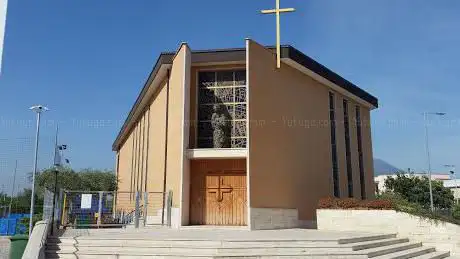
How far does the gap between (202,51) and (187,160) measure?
4537mm

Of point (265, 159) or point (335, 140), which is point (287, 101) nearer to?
point (265, 159)

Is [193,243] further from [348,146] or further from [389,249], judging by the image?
[348,146]

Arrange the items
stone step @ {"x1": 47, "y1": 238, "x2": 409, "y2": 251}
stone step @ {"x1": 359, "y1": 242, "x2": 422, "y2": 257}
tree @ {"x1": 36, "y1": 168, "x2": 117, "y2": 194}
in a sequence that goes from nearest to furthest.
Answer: stone step @ {"x1": 47, "y1": 238, "x2": 409, "y2": 251}
stone step @ {"x1": 359, "y1": 242, "x2": 422, "y2": 257}
tree @ {"x1": 36, "y1": 168, "x2": 117, "y2": 194}

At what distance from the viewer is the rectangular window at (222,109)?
17.0m

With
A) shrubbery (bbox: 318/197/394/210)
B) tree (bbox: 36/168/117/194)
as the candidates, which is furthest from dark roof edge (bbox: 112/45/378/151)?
tree (bbox: 36/168/117/194)

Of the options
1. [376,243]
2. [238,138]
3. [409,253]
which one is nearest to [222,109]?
[238,138]

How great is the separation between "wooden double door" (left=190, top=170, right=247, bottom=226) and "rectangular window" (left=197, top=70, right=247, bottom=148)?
4.13 ft

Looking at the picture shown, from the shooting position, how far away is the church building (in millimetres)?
16156

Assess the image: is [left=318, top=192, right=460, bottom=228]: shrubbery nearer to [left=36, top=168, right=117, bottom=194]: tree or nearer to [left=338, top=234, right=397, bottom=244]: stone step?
[left=338, top=234, right=397, bottom=244]: stone step

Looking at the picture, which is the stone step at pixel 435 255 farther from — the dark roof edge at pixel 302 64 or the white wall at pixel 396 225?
the dark roof edge at pixel 302 64

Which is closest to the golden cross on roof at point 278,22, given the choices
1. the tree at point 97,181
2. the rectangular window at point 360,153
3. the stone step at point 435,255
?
the stone step at point 435,255

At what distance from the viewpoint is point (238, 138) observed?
673 inches

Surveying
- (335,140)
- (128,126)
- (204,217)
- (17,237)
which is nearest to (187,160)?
(204,217)

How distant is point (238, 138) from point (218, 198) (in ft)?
8.41
